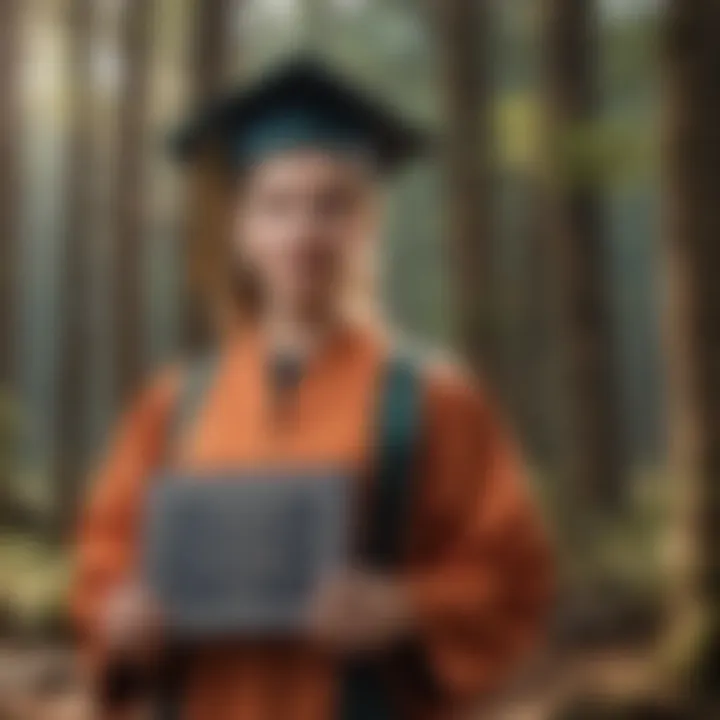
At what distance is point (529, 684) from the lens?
A: 169 cm

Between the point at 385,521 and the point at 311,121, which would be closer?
the point at 385,521

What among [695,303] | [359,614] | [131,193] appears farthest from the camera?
[131,193]

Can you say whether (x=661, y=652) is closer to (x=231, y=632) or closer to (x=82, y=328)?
(x=231, y=632)

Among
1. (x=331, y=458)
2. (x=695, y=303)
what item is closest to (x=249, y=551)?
(x=331, y=458)

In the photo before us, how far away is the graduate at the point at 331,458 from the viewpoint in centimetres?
164

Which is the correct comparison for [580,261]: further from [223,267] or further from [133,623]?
[133,623]

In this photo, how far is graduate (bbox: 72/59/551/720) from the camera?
64.6 inches

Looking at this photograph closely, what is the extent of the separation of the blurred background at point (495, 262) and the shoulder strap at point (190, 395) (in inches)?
1.9

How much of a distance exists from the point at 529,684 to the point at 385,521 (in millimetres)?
225

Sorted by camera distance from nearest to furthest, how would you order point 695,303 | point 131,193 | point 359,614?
point 359,614, point 695,303, point 131,193

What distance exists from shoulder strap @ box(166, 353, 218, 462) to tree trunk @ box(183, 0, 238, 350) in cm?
2

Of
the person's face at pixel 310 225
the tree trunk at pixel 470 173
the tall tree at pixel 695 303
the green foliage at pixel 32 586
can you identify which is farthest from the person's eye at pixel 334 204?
the green foliage at pixel 32 586

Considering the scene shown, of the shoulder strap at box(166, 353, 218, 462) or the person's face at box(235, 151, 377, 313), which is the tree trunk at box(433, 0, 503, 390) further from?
the shoulder strap at box(166, 353, 218, 462)

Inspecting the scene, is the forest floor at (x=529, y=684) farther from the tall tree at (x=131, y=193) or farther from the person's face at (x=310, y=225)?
the person's face at (x=310, y=225)
